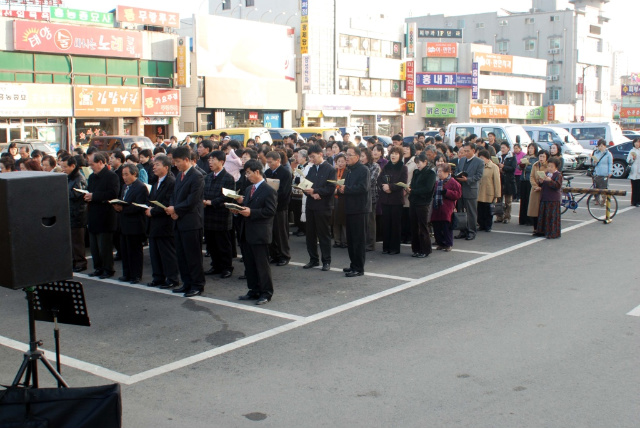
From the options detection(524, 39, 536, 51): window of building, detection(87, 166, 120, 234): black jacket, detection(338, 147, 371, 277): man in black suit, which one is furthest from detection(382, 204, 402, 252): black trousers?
detection(524, 39, 536, 51): window of building

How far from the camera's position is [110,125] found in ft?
114

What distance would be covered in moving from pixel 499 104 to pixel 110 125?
4385 cm

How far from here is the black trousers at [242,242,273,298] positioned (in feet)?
27.6

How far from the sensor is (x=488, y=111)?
64688 mm

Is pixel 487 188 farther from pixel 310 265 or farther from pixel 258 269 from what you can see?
pixel 258 269

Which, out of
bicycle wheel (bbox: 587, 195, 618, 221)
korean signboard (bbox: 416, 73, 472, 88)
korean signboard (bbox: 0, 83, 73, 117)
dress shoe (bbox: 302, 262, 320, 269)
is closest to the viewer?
dress shoe (bbox: 302, 262, 320, 269)

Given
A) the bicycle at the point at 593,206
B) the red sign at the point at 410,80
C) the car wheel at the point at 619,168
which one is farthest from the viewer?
the red sign at the point at 410,80

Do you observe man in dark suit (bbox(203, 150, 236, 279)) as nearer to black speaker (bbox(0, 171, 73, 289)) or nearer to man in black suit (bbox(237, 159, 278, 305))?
man in black suit (bbox(237, 159, 278, 305))

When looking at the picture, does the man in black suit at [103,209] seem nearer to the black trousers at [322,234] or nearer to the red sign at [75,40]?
the black trousers at [322,234]

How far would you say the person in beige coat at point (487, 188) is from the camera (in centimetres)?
1366

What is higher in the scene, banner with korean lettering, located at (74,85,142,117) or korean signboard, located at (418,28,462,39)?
korean signboard, located at (418,28,462,39)

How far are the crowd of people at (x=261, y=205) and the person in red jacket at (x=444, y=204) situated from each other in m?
0.02

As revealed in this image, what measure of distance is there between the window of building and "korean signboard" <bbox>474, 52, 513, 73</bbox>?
15555 millimetres

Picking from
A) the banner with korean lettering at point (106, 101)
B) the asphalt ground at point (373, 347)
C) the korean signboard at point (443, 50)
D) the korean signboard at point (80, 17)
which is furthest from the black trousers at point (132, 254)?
the korean signboard at point (443, 50)
